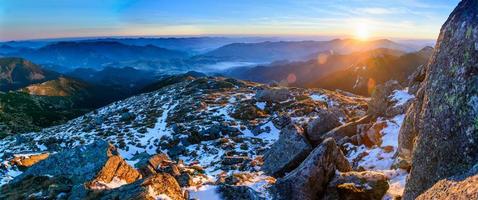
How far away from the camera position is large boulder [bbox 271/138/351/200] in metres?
18.8

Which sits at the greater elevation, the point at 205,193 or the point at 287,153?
the point at 205,193

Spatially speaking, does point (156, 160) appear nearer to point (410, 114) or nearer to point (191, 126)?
point (410, 114)

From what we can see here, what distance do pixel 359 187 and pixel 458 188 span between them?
8764 mm

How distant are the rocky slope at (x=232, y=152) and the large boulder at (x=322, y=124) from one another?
0.15 meters

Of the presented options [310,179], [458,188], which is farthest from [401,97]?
[458,188]

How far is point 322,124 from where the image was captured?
3950 cm

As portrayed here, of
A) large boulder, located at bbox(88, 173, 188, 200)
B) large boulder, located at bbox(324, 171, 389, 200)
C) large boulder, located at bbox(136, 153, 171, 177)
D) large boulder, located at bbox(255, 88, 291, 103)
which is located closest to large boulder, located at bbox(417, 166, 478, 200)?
large boulder, located at bbox(324, 171, 389, 200)

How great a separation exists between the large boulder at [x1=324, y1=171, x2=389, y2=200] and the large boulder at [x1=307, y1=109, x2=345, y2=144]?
16.6 meters

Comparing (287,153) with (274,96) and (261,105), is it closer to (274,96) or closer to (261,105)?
(261,105)

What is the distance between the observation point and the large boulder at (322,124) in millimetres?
36312

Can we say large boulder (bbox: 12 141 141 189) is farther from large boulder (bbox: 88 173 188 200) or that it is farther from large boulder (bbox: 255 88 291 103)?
large boulder (bbox: 255 88 291 103)

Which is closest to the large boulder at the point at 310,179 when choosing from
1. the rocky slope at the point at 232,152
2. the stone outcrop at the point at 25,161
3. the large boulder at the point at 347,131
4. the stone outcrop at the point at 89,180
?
the rocky slope at the point at 232,152

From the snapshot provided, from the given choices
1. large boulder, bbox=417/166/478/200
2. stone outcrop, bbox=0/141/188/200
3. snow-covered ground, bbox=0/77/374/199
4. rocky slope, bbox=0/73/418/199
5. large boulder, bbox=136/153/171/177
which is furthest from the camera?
snow-covered ground, bbox=0/77/374/199

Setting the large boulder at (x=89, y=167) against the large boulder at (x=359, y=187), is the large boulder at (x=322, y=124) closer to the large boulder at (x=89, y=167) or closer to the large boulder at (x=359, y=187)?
the large boulder at (x=359, y=187)
